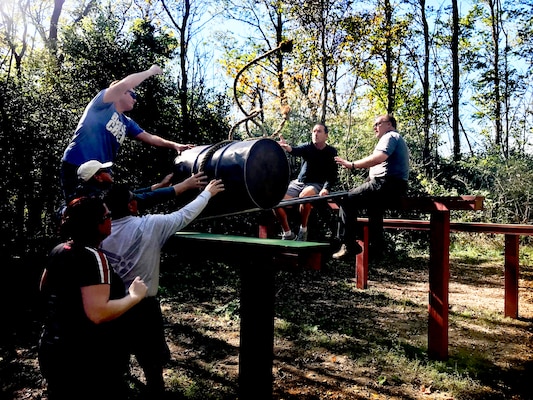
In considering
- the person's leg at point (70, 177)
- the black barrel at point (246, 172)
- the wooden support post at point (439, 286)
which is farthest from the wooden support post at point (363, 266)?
the person's leg at point (70, 177)

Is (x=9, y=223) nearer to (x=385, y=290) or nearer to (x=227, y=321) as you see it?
(x=227, y=321)

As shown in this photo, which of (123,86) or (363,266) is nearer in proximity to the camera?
(123,86)

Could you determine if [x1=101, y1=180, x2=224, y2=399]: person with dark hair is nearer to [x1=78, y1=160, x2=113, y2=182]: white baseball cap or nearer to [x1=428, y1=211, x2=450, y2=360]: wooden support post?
[x1=78, y1=160, x2=113, y2=182]: white baseball cap

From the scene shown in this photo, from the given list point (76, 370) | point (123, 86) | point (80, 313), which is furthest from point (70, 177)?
point (76, 370)

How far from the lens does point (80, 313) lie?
2.04m

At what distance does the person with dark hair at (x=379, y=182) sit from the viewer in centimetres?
484

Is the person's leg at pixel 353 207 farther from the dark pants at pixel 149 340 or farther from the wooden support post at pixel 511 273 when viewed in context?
the wooden support post at pixel 511 273

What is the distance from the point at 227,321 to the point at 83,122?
12.5ft

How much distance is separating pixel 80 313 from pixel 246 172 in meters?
1.42

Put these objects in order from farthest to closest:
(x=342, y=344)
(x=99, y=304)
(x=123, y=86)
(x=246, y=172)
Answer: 1. (x=342, y=344)
2. (x=123, y=86)
3. (x=246, y=172)
4. (x=99, y=304)

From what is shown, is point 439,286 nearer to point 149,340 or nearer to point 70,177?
point 149,340

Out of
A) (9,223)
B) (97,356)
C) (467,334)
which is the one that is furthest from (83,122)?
(467,334)

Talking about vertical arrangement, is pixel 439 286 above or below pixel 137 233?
below

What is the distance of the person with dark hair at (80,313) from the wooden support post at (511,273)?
6283 millimetres
